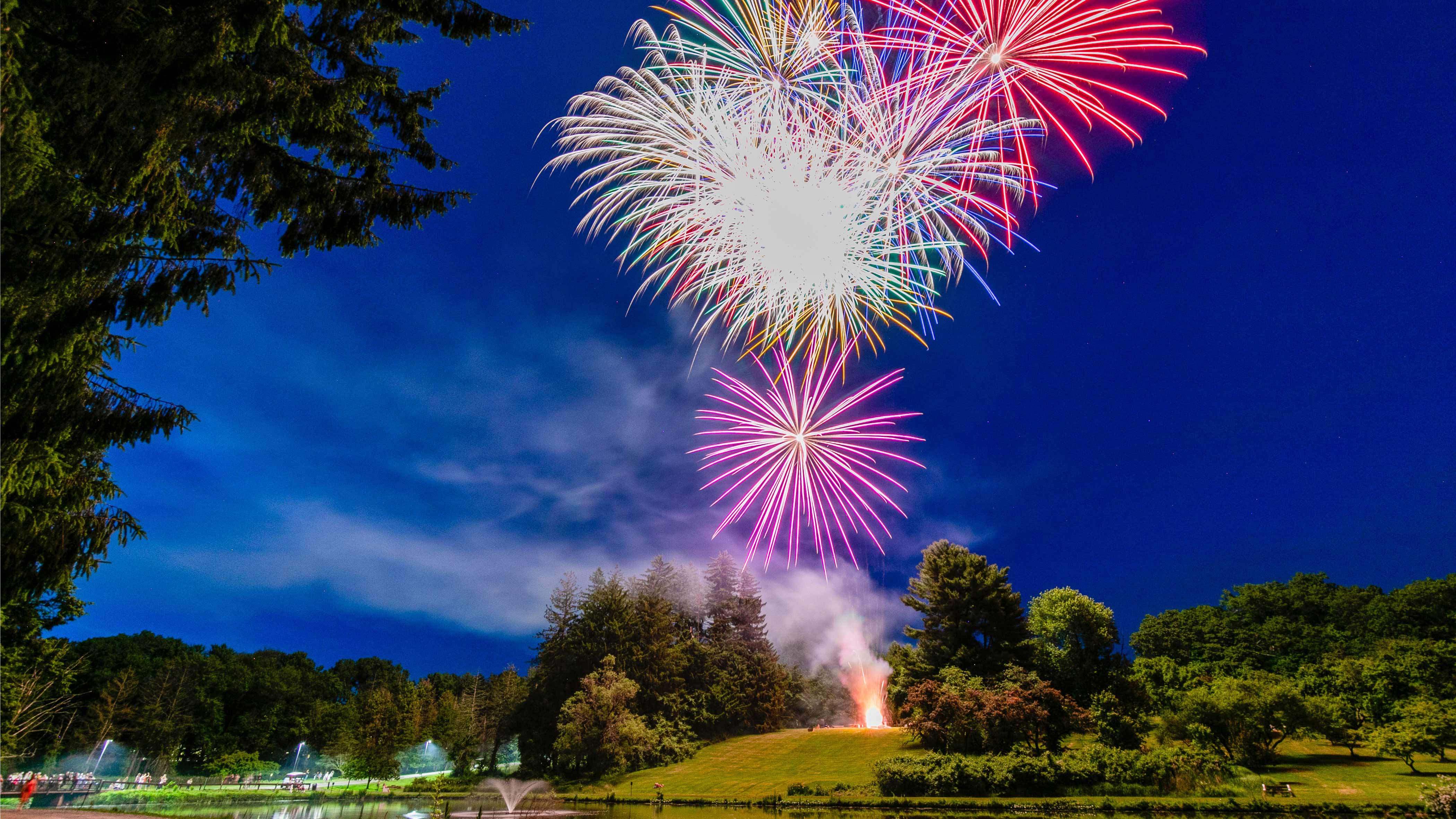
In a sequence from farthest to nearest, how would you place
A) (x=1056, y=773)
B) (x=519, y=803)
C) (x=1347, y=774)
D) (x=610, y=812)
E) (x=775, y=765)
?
(x=775, y=765), (x=519, y=803), (x=610, y=812), (x=1347, y=774), (x=1056, y=773)

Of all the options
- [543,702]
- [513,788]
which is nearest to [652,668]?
[543,702]

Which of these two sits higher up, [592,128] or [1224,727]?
[592,128]

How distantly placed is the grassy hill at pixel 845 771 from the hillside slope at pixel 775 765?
98 millimetres

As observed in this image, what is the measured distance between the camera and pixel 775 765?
4319cm

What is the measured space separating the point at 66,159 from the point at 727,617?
6532 centimetres

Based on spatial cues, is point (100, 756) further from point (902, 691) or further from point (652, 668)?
point (902, 691)

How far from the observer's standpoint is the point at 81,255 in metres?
6.83

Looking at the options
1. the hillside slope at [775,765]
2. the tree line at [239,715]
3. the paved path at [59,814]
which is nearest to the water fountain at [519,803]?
the hillside slope at [775,765]

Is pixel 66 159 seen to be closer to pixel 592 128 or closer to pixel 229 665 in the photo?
pixel 592 128

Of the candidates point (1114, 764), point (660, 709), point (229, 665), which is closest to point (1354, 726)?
point (1114, 764)

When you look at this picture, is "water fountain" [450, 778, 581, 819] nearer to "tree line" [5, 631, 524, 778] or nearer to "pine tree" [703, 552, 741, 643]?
"tree line" [5, 631, 524, 778]

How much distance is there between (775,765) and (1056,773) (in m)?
20.5

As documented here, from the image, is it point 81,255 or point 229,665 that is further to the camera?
point 229,665

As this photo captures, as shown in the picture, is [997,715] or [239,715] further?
[239,715]
